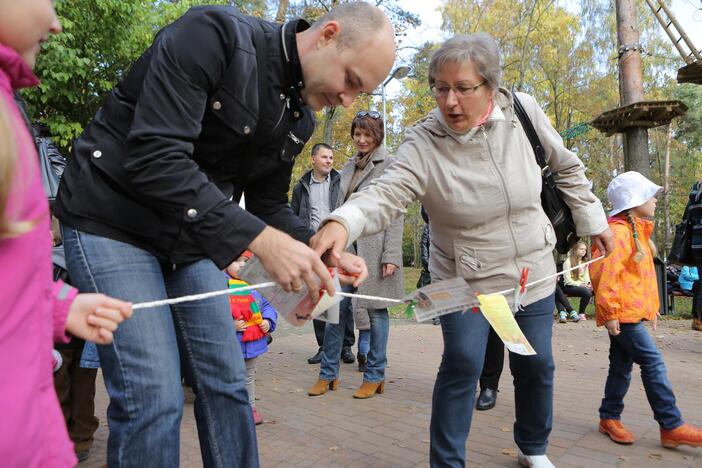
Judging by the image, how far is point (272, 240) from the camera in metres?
1.69

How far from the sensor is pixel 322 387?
4.89 meters

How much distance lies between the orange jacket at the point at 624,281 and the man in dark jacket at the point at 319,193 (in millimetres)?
2838

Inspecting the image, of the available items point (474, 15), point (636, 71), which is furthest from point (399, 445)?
point (474, 15)

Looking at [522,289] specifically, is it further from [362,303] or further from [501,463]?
[362,303]

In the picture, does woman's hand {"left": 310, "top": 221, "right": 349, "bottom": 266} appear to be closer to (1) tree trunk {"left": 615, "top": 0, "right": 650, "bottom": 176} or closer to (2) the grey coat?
(2) the grey coat

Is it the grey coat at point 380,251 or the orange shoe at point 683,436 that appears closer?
the orange shoe at point 683,436

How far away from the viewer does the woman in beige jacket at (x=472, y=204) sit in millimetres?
2617

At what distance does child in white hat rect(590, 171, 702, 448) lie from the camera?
3.51 m

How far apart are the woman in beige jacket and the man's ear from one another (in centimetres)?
72

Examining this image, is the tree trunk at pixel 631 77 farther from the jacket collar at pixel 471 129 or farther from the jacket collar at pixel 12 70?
the jacket collar at pixel 12 70

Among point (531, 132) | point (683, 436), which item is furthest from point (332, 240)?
point (683, 436)

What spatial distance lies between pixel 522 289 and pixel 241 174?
4.68 ft

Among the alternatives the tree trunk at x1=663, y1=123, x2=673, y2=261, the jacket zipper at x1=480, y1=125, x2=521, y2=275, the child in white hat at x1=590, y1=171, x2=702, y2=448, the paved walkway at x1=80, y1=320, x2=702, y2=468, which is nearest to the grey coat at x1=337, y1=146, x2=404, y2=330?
the paved walkway at x1=80, y1=320, x2=702, y2=468

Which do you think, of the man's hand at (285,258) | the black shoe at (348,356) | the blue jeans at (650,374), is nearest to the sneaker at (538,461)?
the blue jeans at (650,374)
